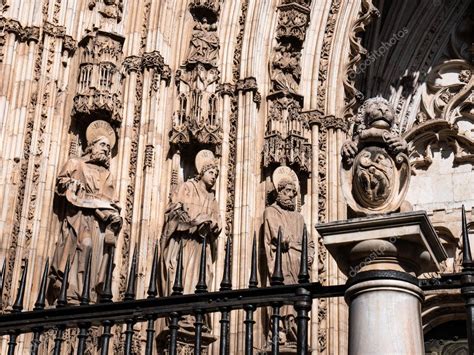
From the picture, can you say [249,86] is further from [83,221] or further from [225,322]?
[225,322]

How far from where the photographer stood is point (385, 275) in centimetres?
491

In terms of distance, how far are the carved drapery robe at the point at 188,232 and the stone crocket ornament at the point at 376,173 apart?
430 cm

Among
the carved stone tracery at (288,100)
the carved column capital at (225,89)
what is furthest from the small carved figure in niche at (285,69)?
the carved column capital at (225,89)

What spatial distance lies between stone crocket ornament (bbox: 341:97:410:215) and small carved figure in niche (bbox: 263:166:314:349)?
459cm

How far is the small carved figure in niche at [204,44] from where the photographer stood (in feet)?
34.8

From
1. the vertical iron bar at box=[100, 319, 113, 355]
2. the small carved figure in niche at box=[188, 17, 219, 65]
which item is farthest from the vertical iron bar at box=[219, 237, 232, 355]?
the small carved figure in niche at box=[188, 17, 219, 65]

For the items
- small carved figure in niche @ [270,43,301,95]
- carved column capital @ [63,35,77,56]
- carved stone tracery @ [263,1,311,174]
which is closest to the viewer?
carved column capital @ [63,35,77,56]

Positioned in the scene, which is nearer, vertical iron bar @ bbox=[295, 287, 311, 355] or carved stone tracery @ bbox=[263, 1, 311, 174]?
vertical iron bar @ bbox=[295, 287, 311, 355]

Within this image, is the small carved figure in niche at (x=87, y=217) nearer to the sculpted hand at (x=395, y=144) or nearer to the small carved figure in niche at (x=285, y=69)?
the small carved figure in niche at (x=285, y=69)

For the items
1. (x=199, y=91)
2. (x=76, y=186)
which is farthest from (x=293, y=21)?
(x=76, y=186)

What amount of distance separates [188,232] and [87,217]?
1146mm

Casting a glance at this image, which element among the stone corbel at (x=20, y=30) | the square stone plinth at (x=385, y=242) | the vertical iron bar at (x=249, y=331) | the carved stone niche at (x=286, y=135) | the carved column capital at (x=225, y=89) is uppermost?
the carved column capital at (x=225, y=89)

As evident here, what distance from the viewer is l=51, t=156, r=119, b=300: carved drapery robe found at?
28.6 ft

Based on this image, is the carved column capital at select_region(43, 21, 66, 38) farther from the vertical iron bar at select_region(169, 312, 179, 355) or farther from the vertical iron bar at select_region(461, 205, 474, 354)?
the vertical iron bar at select_region(461, 205, 474, 354)
